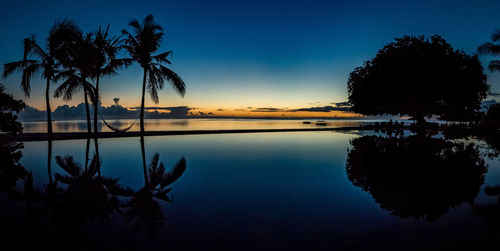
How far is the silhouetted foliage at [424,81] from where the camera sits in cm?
2264

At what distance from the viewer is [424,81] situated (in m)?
22.8

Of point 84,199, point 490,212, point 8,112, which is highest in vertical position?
point 8,112

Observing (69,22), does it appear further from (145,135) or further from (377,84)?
(377,84)

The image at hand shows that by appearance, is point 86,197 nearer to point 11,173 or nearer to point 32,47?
point 11,173

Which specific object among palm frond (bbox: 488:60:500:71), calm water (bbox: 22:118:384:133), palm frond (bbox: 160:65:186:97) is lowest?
calm water (bbox: 22:118:384:133)

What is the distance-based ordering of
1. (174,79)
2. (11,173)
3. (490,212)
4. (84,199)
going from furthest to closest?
(174,79) → (11,173) → (84,199) → (490,212)

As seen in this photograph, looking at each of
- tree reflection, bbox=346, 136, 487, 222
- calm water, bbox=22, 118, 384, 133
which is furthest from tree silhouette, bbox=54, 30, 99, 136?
tree reflection, bbox=346, 136, 487, 222

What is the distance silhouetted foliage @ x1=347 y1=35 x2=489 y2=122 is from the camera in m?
22.6

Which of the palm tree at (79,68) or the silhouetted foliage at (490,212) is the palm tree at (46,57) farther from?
the silhouetted foliage at (490,212)

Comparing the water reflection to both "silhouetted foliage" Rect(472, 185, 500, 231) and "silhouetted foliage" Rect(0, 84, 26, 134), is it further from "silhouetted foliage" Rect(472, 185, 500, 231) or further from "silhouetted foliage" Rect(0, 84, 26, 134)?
"silhouetted foliage" Rect(0, 84, 26, 134)

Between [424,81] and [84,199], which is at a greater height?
[424,81]

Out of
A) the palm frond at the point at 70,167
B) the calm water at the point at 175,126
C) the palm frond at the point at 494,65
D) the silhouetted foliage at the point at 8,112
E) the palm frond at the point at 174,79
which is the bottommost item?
the palm frond at the point at 70,167

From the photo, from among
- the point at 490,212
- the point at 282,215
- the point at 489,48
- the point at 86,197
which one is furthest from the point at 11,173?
the point at 489,48

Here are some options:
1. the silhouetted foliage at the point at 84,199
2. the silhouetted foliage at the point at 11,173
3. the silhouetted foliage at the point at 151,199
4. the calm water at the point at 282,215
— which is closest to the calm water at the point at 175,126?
the silhouetted foliage at the point at 11,173
